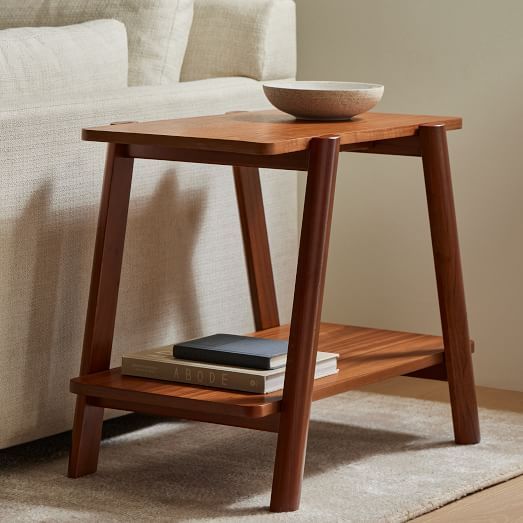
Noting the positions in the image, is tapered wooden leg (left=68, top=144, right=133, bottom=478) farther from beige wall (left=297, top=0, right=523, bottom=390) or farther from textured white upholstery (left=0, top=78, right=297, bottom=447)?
beige wall (left=297, top=0, right=523, bottom=390)

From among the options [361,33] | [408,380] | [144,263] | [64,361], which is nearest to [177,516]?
[64,361]

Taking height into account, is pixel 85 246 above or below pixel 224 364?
above

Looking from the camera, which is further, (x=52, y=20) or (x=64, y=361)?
(x=52, y=20)

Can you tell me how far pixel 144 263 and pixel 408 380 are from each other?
0.81 metres

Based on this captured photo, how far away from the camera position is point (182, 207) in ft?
6.91

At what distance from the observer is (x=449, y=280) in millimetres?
2020

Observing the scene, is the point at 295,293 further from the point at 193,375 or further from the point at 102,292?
the point at 102,292

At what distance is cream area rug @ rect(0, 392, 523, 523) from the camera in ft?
5.59

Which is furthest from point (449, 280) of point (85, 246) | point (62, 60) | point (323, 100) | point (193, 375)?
point (62, 60)

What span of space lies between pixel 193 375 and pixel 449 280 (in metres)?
0.48

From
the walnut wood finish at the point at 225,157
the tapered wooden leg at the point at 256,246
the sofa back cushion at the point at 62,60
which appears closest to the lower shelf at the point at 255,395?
the tapered wooden leg at the point at 256,246

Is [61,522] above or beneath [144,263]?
beneath

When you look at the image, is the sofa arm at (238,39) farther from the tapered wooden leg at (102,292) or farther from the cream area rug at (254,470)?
the cream area rug at (254,470)

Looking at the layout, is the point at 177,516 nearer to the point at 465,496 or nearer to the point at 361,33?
the point at 465,496
